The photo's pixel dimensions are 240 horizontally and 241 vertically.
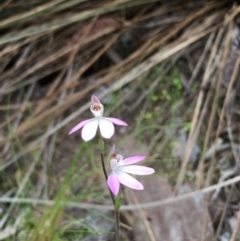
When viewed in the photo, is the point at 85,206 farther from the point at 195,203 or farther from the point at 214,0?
the point at 214,0

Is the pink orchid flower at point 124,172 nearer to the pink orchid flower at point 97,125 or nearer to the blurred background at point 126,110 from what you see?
the pink orchid flower at point 97,125

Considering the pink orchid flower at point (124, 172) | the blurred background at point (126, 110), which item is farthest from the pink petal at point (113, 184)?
the blurred background at point (126, 110)

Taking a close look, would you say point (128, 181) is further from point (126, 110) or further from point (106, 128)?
point (126, 110)

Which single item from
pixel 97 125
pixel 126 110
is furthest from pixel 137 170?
pixel 126 110

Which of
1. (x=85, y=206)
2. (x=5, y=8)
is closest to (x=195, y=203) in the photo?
(x=85, y=206)

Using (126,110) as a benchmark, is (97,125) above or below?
below

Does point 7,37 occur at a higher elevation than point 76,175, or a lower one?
higher
